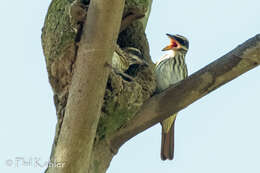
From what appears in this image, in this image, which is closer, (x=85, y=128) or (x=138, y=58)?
(x=85, y=128)

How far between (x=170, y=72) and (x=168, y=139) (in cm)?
86

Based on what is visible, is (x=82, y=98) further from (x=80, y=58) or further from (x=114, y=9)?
(x=114, y=9)

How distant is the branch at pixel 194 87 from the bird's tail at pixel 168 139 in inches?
64.2

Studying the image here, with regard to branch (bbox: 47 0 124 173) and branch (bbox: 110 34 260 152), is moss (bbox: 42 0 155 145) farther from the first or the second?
branch (bbox: 47 0 124 173)

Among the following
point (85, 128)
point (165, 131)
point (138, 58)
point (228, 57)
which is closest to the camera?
point (85, 128)

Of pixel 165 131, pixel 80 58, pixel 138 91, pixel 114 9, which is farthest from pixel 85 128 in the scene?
pixel 165 131

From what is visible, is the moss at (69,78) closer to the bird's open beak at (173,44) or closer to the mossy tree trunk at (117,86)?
the mossy tree trunk at (117,86)

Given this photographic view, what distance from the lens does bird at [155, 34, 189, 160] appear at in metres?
6.07

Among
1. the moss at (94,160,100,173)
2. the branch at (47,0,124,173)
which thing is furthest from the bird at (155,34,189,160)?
the branch at (47,0,124,173)

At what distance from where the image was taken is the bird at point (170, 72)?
6.07 meters

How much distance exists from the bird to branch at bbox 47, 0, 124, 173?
2.10m

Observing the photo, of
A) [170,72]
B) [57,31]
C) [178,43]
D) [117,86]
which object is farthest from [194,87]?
[178,43]

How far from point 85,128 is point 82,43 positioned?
0.67 m

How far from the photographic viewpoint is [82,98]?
3.61m
